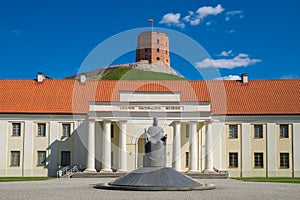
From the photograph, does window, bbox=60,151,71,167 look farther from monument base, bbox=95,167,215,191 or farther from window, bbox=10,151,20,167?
monument base, bbox=95,167,215,191

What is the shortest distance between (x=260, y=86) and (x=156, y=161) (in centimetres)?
2800

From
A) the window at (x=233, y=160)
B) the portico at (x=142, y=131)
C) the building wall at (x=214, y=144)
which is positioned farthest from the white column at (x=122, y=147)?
the window at (x=233, y=160)

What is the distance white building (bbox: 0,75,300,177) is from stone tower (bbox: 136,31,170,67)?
76.5 metres

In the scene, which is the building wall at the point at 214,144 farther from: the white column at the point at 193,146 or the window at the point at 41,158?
the white column at the point at 193,146

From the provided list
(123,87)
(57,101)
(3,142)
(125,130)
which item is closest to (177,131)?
(125,130)

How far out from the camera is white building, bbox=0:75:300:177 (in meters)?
45.3

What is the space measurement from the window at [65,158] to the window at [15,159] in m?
3.94

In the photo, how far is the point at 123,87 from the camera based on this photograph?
2000 inches

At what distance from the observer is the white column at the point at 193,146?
1761 inches

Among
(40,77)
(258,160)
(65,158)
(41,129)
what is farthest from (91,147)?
(258,160)

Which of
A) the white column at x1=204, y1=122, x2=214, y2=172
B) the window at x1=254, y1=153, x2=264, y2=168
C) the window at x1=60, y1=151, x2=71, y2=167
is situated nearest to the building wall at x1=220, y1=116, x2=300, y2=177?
the window at x1=254, y1=153, x2=264, y2=168

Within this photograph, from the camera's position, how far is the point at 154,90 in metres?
48.4

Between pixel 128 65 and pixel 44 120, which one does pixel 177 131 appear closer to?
pixel 44 120

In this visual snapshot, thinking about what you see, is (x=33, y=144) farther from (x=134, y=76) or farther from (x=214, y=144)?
(x=134, y=76)
